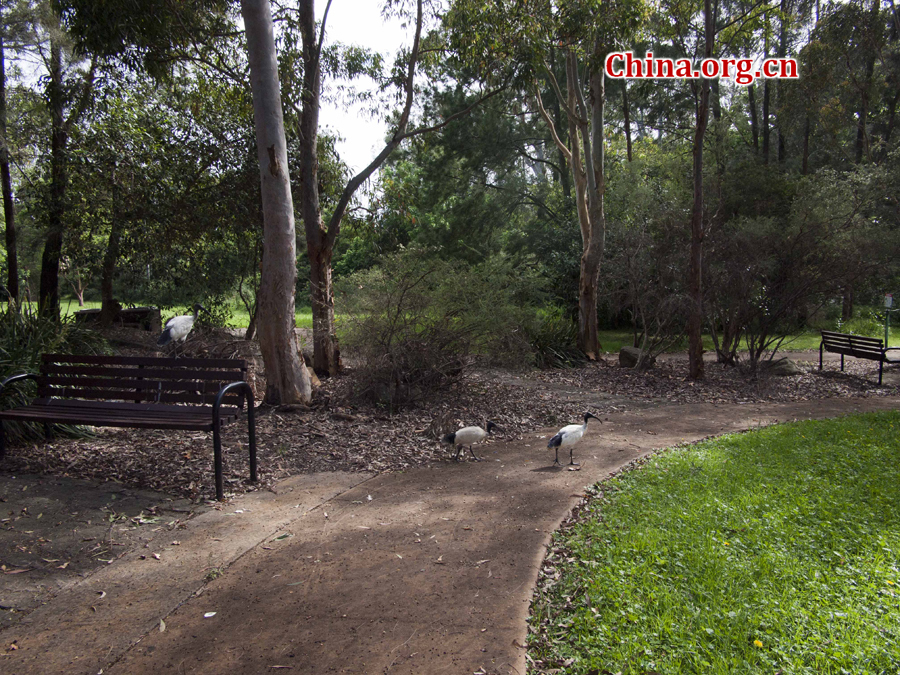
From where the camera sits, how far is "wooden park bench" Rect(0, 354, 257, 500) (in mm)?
5105

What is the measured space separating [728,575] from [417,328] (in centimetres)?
521

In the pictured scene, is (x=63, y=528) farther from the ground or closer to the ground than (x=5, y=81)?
closer to the ground

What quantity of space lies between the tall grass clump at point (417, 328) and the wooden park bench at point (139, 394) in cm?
254

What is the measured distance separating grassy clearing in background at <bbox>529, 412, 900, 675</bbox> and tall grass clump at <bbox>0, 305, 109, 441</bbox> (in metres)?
5.42

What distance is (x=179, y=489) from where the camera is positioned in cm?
508

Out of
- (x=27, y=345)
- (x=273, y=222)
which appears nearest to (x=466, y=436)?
(x=273, y=222)

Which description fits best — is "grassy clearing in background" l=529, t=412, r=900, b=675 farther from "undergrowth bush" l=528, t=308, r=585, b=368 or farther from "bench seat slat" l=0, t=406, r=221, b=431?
"undergrowth bush" l=528, t=308, r=585, b=368

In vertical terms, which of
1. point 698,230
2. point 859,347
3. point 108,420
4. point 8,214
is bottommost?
point 859,347

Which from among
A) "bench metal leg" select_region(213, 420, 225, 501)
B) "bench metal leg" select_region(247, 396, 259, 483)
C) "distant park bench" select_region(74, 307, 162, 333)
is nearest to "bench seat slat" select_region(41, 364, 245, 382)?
"bench metal leg" select_region(247, 396, 259, 483)

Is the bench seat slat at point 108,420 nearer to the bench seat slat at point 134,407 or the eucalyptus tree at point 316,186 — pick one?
the bench seat slat at point 134,407

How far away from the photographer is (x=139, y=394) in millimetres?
5758

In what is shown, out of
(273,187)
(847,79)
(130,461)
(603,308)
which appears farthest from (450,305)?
(847,79)

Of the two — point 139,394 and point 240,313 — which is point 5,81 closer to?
point 139,394

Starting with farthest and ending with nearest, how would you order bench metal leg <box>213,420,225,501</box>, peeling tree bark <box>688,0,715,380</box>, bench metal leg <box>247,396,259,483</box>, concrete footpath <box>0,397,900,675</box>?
peeling tree bark <box>688,0,715,380</box> → bench metal leg <box>247,396,259,483</box> → bench metal leg <box>213,420,225,501</box> → concrete footpath <box>0,397,900,675</box>
